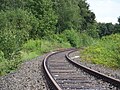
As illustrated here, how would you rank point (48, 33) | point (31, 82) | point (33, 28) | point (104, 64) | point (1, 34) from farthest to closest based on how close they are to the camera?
point (48, 33) → point (33, 28) → point (1, 34) → point (104, 64) → point (31, 82)

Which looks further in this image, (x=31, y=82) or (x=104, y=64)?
(x=104, y=64)

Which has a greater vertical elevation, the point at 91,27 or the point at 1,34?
the point at 1,34

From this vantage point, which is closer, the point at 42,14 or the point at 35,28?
the point at 35,28


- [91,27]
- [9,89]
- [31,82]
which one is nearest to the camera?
[9,89]

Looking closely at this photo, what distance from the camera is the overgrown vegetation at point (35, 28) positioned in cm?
2211

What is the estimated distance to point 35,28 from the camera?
46812 millimetres

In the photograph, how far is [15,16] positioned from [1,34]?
17596 mm

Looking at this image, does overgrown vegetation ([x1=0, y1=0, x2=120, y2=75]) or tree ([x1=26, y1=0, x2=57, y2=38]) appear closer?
overgrown vegetation ([x1=0, y1=0, x2=120, y2=75])

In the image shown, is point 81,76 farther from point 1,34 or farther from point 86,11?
point 86,11

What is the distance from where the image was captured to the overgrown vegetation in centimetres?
2211

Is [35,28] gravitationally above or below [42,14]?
below

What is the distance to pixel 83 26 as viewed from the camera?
90.4m

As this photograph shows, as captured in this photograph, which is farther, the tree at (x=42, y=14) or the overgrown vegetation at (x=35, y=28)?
the tree at (x=42, y=14)

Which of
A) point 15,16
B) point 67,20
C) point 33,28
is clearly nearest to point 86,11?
point 67,20
